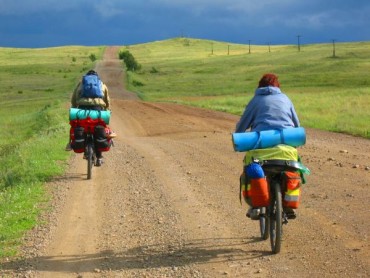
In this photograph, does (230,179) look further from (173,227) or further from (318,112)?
(318,112)

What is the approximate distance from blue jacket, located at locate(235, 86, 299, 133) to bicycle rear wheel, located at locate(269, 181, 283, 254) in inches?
25.3

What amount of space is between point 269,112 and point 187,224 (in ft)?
7.30

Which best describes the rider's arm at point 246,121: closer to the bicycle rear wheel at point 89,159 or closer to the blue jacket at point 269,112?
the blue jacket at point 269,112

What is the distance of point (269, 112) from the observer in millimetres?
7371

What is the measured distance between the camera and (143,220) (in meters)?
A: 9.15

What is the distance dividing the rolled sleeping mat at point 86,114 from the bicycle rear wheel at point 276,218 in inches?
228

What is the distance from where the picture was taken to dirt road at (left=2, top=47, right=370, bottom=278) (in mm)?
6996

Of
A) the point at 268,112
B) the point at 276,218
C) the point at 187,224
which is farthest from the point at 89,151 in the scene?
the point at 276,218

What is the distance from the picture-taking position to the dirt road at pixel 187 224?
23.0 ft

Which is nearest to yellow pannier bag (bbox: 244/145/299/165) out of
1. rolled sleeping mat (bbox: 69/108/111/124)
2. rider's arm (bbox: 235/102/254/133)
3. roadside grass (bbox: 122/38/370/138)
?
rider's arm (bbox: 235/102/254/133)

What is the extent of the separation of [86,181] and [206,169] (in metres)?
2.44

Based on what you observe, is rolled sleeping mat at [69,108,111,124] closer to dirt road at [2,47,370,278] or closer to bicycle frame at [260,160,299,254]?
dirt road at [2,47,370,278]

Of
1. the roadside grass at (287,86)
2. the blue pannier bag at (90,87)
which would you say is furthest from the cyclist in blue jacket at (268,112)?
the roadside grass at (287,86)

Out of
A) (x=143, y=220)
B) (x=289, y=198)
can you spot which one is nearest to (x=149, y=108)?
(x=143, y=220)
